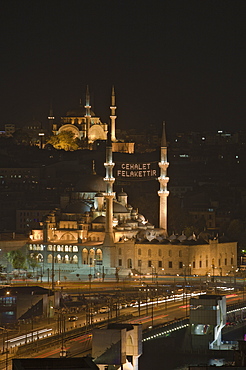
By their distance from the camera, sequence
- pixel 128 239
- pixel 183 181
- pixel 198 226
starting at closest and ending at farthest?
pixel 128 239 < pixel 198 226 < pixel 183 181

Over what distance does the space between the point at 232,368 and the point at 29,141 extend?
3686 inches

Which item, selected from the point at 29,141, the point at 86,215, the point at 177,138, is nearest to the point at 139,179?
the point at 29,141

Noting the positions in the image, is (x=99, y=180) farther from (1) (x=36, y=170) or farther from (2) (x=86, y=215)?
(1) (x=36, y=170)

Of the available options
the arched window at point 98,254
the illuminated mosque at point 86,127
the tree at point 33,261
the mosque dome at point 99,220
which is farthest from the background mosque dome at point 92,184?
the illuminated mosque at point 86,127

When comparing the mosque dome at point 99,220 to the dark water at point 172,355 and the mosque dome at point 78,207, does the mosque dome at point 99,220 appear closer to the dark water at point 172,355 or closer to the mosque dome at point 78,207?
the mosque dome at point 78,207

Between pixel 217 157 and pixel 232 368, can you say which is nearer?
pixel 232 368

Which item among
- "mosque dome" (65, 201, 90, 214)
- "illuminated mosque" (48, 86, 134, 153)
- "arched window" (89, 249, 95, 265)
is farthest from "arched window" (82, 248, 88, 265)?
"illuminated mosque" (48, 86, 134, 153)

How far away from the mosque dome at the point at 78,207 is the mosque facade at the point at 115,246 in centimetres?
3

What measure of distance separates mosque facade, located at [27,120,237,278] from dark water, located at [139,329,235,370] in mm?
20279

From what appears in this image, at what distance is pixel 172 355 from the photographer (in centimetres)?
6694

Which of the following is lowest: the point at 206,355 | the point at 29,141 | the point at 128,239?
the point at 206,355

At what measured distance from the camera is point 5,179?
4894 inches

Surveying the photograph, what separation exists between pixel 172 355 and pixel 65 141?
63504mm

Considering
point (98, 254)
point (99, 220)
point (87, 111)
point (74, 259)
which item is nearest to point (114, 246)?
point (98, 254)
